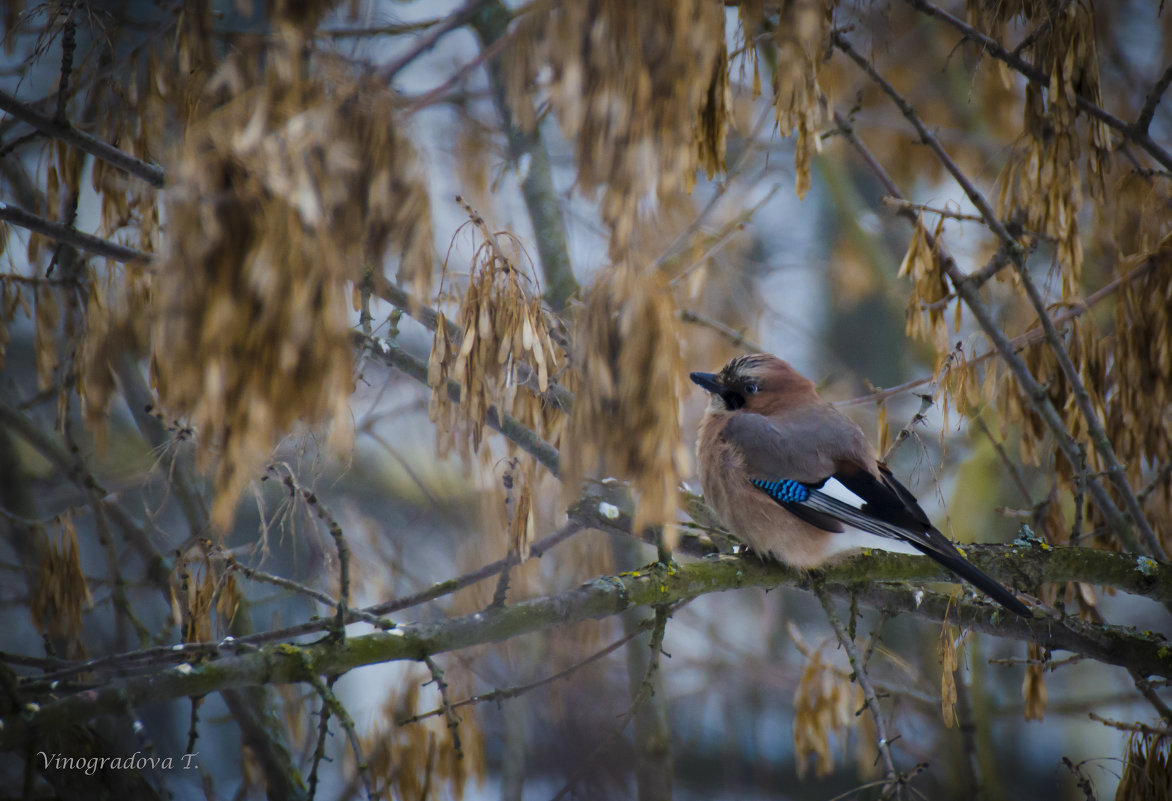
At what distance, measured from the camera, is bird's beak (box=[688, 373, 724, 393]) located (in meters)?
3.46

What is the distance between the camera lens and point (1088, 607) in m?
3.10

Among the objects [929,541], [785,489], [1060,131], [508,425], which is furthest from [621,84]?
[785,489]

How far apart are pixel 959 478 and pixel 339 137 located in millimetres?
4244

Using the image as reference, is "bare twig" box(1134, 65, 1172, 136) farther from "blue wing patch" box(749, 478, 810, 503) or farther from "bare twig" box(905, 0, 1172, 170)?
"blue wing patch" box(749, 478, 810, 503)

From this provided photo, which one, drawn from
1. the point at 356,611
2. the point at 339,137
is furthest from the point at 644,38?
the point at 356,611

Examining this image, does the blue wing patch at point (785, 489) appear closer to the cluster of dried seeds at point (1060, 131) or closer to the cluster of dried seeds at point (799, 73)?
the cluster of dried seeds at point (1060, 131)

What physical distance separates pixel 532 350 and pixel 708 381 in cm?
166

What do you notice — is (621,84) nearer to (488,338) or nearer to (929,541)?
(488,338)

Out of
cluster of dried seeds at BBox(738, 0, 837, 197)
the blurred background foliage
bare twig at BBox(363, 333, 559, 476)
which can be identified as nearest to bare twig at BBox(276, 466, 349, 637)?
the blurred background foliage

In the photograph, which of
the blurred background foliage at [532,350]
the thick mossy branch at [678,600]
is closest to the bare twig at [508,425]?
the blurred background foliage at [532,350]

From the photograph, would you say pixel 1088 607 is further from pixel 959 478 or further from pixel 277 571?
pixel 277 571

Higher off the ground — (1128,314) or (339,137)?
(1128,314)

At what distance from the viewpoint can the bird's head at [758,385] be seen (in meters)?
3.38

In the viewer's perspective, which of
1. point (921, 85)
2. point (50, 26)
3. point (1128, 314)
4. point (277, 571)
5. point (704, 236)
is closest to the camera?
point (50, 26)
